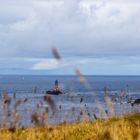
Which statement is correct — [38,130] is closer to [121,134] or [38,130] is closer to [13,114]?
[13,114]

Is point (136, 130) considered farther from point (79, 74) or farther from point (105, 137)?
point (79, 74)

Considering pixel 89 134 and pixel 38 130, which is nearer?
pixel 89 134

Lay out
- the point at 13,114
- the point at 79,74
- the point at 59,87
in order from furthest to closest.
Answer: the point at 13,114, the point at 59,87, the point at 79,74

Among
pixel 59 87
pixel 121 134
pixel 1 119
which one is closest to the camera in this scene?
pixel 59 87

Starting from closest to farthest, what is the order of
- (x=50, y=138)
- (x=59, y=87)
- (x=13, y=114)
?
(x=59, y=87) < (x=50, y=138) < (x=13, y=114)

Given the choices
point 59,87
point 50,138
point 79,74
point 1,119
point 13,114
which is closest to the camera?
point 79,74

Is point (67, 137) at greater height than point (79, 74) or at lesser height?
lesser

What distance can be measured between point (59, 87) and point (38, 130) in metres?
2.58

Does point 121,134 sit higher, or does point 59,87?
point 59,87

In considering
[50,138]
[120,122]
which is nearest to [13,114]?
[50,138]

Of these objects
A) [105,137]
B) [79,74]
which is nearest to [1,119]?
[105,137]

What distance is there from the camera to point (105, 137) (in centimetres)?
750

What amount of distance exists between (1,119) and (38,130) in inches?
38.7

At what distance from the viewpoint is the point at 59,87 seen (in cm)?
740
